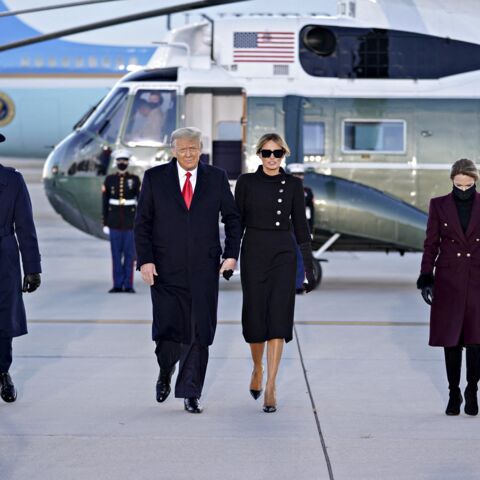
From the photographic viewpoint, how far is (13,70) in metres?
36.2

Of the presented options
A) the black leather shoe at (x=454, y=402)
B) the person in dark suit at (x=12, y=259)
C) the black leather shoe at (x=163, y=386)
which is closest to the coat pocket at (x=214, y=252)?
the black leather shoe at (x=163, y=386)

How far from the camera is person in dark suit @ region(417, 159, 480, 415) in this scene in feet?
26.4

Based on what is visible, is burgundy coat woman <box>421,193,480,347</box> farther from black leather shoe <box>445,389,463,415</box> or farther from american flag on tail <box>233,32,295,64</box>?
american flag on tail <box>233,32,295,64</box>

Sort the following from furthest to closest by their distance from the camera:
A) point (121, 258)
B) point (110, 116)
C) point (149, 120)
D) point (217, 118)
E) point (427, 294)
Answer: point (217, 118) < point (110, 116) < point (149, 120) < point (121, 258) < point (427, 294)

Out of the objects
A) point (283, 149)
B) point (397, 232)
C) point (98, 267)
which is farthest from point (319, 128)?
point (283, 149)

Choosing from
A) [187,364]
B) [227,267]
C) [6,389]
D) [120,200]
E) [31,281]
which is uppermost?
[227,267]

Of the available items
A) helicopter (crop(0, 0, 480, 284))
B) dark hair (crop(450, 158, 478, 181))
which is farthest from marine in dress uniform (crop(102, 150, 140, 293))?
dark hair (crop(450, 158, 478, 181))

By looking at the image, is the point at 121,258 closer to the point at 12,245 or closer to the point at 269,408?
the point at 12,245

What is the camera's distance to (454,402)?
26.5 ft

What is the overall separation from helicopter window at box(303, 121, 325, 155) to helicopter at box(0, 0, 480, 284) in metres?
0.01

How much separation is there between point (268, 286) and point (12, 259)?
165 cm

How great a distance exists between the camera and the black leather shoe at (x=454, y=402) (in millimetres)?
8047

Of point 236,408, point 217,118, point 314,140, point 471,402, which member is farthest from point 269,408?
point 217,118

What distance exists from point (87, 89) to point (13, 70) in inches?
82.7
